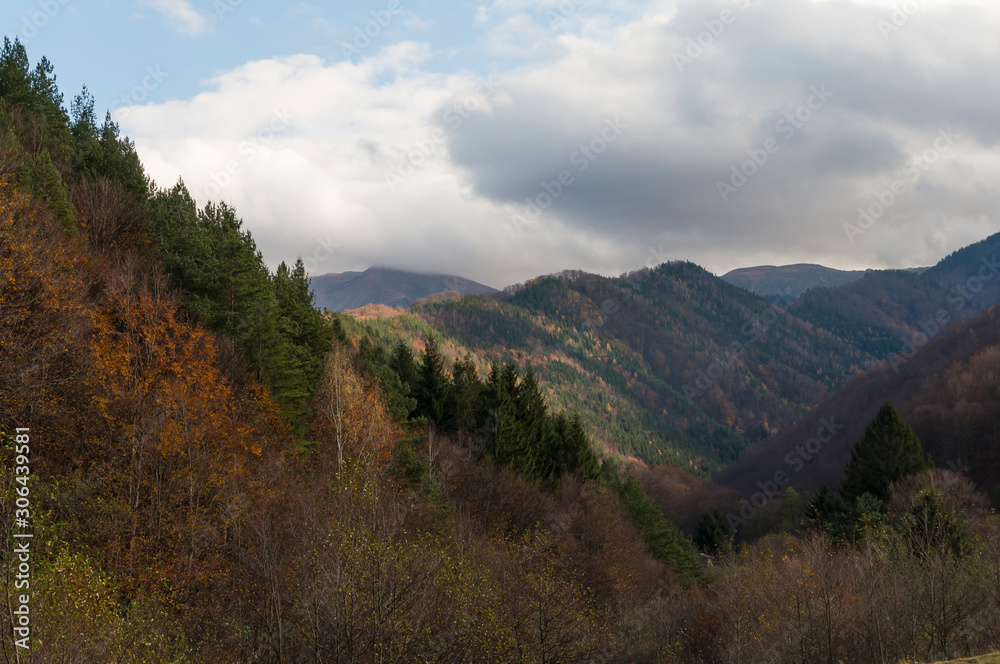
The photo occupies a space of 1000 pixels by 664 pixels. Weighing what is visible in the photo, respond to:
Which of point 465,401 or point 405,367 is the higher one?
point 405,367

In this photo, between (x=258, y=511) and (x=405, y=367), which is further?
(x=405, y=367)

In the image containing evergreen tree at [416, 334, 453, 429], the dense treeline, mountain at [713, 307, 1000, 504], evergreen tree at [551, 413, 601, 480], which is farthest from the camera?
mountain at [713, 307, 1000, 504]

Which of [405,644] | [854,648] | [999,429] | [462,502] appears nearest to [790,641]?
[854,648]

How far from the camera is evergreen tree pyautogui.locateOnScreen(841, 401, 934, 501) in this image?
5734 centimetres

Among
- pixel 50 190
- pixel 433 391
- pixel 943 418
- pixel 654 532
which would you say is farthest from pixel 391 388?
pixel 943 418

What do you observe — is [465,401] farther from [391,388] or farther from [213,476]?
[213,476]

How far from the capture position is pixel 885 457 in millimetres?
57844

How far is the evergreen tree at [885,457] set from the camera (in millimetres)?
57344

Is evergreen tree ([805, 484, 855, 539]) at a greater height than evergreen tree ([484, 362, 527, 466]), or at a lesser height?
lesser

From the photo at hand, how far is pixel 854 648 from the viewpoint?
27031 millimetres

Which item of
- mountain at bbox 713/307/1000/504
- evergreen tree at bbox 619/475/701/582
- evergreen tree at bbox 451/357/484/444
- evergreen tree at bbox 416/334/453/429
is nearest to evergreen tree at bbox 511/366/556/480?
evergreen tree at bbox 451/357/484/444

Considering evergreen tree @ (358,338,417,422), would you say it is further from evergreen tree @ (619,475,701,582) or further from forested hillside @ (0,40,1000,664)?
evergreen tree @ (619,475,701,582)

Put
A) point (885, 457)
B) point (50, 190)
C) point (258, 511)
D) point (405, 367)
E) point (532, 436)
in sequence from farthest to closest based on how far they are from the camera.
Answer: point (885, 457)
point (532, 436)
point (405, 367)
point (50, 190)
point (258, 511)

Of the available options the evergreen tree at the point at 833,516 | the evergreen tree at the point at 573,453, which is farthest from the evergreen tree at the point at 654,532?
the evergreen tree at the point at 833,516
